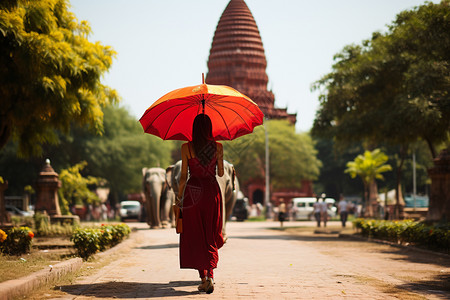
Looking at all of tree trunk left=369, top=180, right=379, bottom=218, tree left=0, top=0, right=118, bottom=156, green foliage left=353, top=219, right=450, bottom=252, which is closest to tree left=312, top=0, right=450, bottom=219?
green foliage left=353, top=219, right=450, bottom=252

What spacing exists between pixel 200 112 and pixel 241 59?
65259 millimetres

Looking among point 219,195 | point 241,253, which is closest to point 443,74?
point 241,253

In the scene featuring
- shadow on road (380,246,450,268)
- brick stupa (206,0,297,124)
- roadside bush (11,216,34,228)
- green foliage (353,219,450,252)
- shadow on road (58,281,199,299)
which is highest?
brick stupa (206,0,297,124)

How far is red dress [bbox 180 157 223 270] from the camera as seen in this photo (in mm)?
7832

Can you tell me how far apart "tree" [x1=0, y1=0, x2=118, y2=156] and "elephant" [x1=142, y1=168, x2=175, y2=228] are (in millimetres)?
8146

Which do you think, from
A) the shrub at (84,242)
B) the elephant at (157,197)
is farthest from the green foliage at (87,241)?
the elephant at (157,197)

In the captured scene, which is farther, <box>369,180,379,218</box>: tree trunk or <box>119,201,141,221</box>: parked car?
<box>369,180,379,218</box>: tree trunk

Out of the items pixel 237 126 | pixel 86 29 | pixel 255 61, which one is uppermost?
pixel 255 61

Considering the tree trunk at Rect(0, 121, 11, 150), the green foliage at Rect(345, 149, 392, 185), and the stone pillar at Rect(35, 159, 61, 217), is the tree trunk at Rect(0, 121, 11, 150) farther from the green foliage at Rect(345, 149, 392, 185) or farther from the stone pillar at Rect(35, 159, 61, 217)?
the green foliage at Rect(345, 149, 392, 185)

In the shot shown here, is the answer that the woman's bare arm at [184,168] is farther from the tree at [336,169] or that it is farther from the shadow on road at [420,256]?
the tree at [336,169]

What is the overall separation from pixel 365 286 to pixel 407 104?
1185 centimetres

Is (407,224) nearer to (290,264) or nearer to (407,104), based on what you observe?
(407,104)

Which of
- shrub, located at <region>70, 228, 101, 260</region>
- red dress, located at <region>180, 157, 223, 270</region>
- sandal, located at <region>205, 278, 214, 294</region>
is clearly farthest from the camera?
shrub, located at <region>70, 228, 101, 260</region>

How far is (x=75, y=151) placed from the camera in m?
47.3
